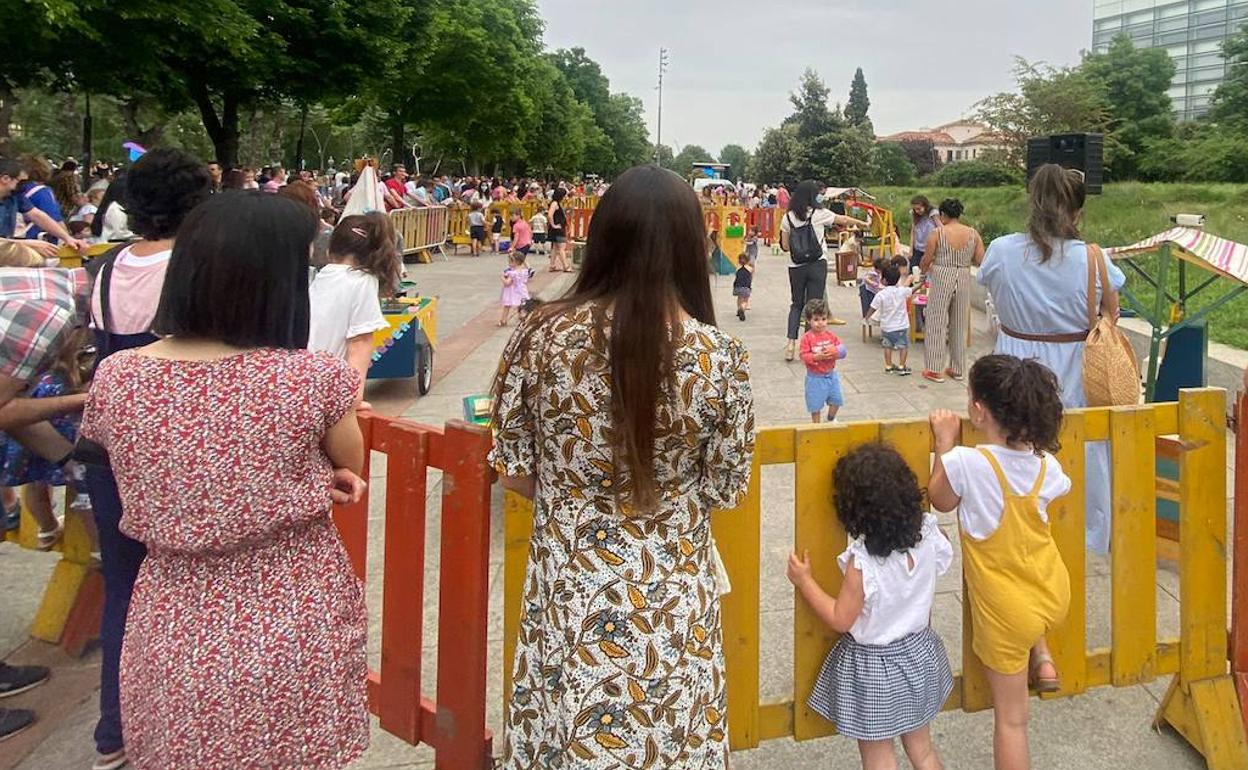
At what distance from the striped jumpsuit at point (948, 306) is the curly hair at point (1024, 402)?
6.08 m

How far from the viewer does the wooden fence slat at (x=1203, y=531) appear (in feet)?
9.36

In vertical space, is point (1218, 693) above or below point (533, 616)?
below

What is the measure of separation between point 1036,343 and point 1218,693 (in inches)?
67.4

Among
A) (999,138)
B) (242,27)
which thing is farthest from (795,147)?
(242,27)

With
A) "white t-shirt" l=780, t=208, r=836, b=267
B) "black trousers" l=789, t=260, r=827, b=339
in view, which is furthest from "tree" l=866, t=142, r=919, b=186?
"black trousers" l=789, t=260, r=827, b=339

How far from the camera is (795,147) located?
5591 centimetres

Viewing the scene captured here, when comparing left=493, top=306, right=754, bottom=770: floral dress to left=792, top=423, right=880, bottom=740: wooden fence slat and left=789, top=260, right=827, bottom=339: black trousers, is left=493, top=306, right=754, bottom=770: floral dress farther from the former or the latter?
left=789, top=260, right=827, bottom=339: black trousers

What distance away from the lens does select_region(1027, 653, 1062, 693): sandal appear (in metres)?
2.81

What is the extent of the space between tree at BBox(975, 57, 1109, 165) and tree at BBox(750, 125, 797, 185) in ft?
62.9

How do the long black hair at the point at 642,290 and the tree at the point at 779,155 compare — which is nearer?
the long black hair at the point at 642,290

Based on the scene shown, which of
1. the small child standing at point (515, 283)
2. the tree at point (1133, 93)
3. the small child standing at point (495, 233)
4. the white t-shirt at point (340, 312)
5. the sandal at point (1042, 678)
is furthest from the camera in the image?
the tree at point (1133, 93)

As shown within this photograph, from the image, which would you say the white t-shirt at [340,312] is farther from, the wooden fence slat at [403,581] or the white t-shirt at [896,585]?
the white t-shirt at [896,585]

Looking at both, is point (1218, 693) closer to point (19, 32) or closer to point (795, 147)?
point (19, 32)

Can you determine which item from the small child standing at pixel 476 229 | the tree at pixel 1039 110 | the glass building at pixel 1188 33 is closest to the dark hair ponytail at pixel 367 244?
the small child standing at pixel 476 229
